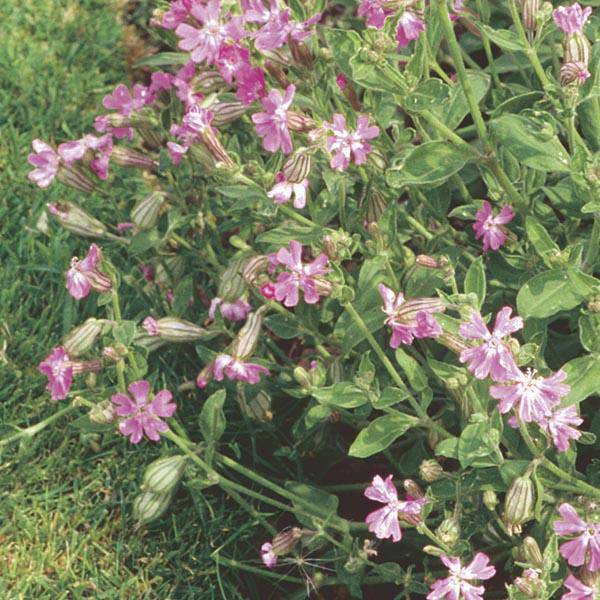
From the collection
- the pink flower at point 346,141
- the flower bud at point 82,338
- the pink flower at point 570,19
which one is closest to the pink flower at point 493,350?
the pink flower at point 346,141

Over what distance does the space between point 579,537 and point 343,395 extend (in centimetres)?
45

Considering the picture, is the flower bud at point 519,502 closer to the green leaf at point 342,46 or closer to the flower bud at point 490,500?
the flower bud at point 490,500

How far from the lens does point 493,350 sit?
62.4 inches

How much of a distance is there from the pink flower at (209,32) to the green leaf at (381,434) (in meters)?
0.67

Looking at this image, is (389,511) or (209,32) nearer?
(389,511)

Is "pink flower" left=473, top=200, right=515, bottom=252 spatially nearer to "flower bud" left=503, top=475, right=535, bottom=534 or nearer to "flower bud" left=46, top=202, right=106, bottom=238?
"flower bud" left=503, top=475, right=535, bottom=534

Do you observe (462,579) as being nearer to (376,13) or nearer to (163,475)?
(163,475)

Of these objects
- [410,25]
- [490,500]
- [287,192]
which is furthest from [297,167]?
[490,500]

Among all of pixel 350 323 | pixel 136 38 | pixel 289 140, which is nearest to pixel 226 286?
pixel 350 323

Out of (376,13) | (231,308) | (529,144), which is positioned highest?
(376,13)

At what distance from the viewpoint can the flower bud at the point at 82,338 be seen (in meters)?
1.95

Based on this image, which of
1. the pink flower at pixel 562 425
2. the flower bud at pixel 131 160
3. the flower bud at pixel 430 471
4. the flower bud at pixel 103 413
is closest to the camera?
the pink flower at pixel 562 425

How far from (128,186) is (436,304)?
1008 mm

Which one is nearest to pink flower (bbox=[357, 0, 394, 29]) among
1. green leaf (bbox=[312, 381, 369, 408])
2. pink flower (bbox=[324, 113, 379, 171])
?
pink flower (bbox=[324, 113, 379, 171])
